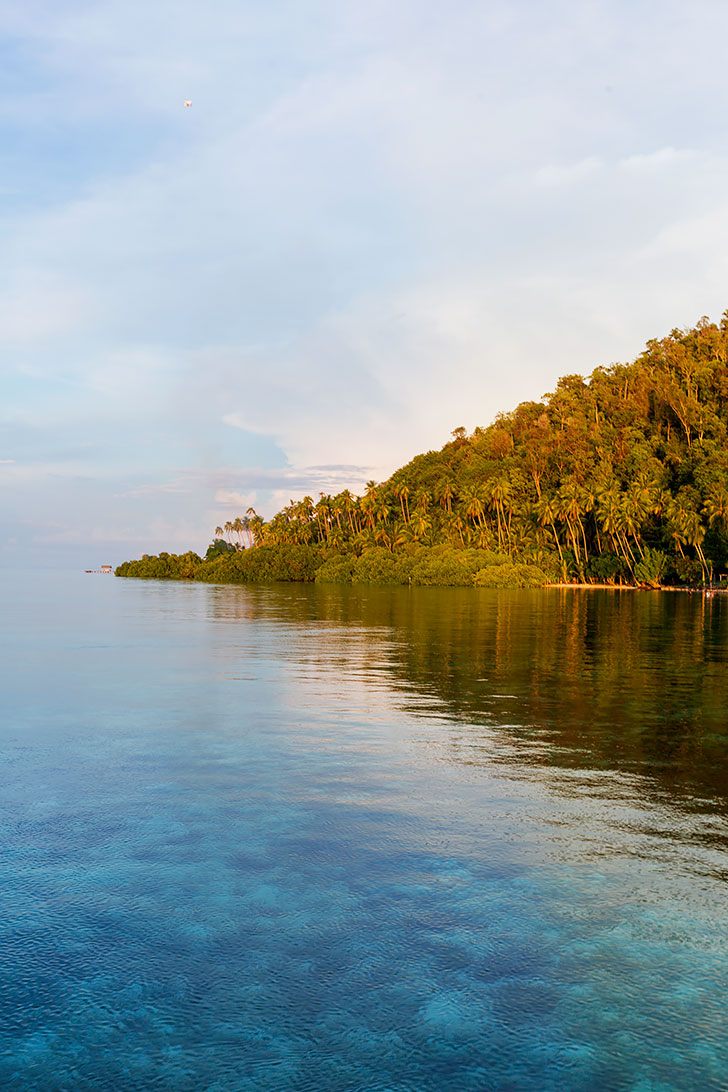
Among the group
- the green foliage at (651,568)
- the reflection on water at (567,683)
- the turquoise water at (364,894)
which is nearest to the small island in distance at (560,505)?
the green foliage at (651,568)

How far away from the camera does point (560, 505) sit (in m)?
131

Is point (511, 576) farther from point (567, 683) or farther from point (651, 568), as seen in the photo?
point (567, 683)

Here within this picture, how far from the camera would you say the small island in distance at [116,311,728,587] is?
121062 mm

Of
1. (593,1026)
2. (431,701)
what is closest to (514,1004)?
(593,1026)

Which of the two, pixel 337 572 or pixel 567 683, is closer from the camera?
pixel 567 683

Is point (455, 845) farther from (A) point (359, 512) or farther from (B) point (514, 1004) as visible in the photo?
(A) point (359, 512)

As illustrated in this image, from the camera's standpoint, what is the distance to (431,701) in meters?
20.7

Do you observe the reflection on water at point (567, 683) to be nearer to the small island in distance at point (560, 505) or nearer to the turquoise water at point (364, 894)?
the turquoise water at point (364, 894)

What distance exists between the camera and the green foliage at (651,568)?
376ft

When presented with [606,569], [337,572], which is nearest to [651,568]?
[606,569]

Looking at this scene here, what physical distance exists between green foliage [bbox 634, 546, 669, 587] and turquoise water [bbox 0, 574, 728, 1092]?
98730 mm

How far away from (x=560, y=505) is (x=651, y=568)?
19.6m

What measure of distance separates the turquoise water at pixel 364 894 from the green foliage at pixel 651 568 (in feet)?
324

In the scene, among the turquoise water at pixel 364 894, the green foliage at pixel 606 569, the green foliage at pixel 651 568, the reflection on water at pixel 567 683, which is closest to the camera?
the turquoise water at pixel 364 894
